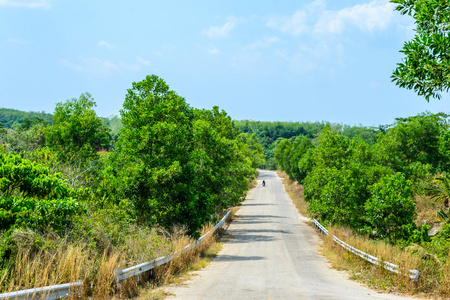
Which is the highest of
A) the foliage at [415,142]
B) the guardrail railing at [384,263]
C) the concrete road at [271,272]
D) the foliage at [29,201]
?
the foliage at [415,142]

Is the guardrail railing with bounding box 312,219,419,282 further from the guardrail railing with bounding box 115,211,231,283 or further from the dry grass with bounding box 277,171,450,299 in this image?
the guardrail railing with bounding box 115,211,231,283

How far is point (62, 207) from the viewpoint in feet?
31.4

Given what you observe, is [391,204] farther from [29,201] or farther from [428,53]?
[29,201]

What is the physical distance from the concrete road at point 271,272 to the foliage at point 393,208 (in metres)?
3.38

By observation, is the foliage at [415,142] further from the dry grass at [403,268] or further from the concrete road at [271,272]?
the dry grass at [403,268]

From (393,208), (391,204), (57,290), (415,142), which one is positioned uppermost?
(415,142)

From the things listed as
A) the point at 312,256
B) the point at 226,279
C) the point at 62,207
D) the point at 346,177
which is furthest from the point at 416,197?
the point at 62,207

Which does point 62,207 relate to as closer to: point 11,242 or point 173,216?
point 11,242

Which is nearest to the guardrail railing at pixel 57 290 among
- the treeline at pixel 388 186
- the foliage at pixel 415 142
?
the treeline at pixel 388 186

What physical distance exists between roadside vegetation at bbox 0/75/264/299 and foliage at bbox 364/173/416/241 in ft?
26.6

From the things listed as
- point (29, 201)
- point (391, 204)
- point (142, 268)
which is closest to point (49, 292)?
point (29, 201)

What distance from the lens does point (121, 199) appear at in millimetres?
17672

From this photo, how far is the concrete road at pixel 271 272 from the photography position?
1132 cm

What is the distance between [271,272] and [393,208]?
7.47 meters
